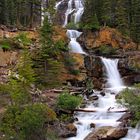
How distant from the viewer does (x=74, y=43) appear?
67125 millimetres

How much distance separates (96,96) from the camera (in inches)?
1847

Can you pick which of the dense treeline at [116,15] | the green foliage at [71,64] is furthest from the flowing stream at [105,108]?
the dense treeline at [116,15]

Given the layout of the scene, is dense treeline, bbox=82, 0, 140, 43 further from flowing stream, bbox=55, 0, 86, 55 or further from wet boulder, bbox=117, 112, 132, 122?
wet boulder, bbox=117, 112, 132, 122

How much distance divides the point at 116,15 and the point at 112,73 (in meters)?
23.2

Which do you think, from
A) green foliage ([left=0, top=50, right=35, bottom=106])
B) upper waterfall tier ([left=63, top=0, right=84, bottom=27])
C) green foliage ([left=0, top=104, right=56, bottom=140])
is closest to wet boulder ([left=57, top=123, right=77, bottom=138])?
green foliage ([left=0, top=50, right=35, bottom=106])

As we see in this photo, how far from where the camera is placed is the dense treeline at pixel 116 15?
71.7 meters

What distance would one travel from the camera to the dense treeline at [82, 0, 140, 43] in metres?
71.7

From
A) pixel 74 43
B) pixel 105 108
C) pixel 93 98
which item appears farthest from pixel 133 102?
pixel 74 43

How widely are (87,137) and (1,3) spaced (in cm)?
4154

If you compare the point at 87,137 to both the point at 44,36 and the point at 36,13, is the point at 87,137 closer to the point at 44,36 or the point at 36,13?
the point at 44,36

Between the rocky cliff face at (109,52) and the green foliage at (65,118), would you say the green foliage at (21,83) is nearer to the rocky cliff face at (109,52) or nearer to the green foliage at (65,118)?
the green foliage at (65,118)

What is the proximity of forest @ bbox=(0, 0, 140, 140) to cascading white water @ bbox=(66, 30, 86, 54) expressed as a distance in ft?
0.58

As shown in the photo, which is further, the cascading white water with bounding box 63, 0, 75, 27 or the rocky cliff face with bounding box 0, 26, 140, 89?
the cascading white water with bounding box 63, 0, 75, 27

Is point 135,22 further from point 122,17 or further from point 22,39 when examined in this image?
point 22,39
